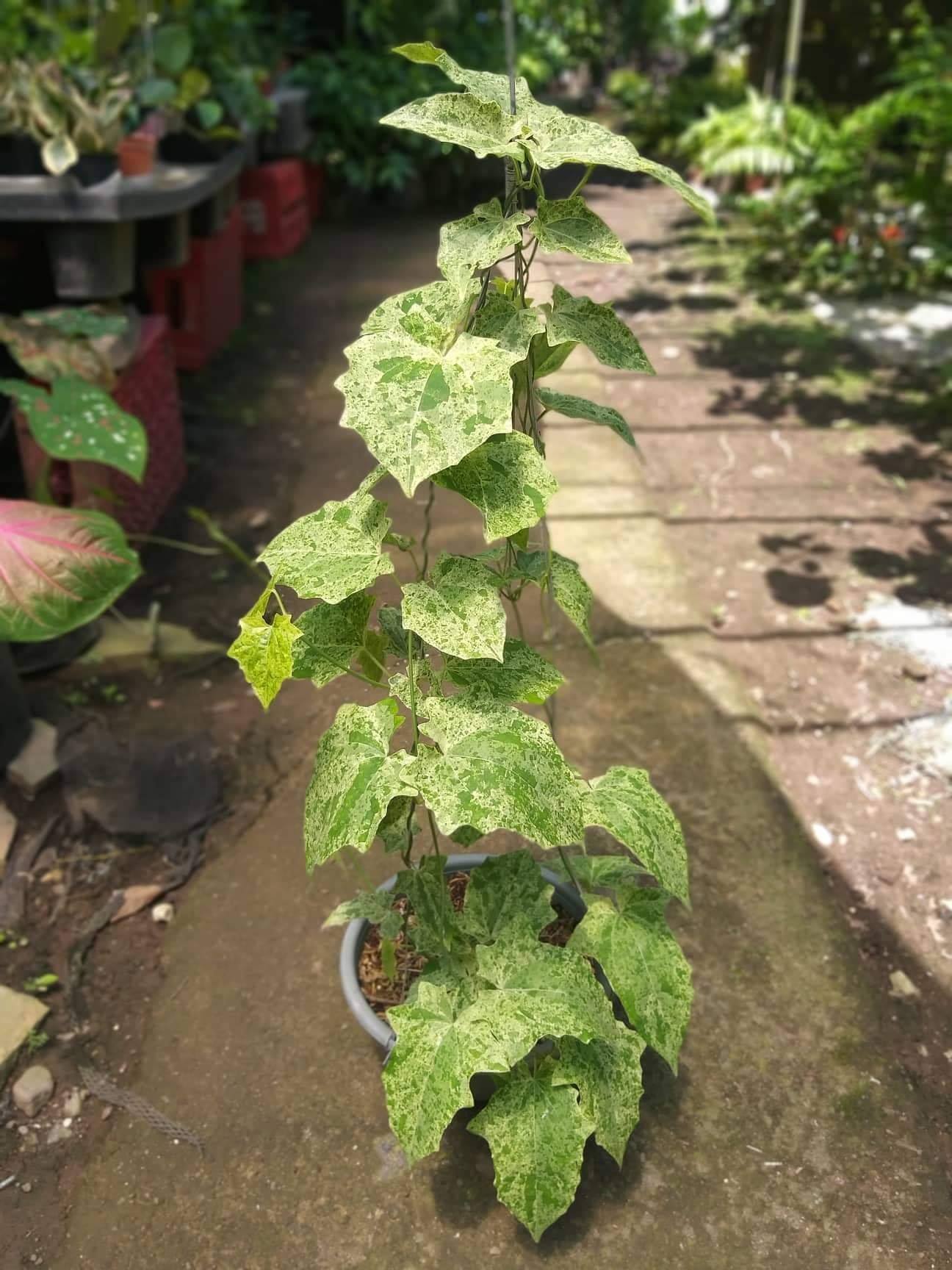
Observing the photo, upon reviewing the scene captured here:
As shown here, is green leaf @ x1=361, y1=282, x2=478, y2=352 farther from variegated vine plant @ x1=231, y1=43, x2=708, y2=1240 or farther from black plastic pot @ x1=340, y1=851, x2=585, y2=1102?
black plastic pot @ x1=340, y1=851, x2=585, y2=1102

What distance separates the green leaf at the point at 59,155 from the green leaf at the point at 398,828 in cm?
212

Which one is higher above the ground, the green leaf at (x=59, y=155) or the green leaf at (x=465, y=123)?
the green leaf at (x=465, y=123)

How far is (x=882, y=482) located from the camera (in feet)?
11.7

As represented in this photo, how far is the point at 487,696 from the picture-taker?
1.26m

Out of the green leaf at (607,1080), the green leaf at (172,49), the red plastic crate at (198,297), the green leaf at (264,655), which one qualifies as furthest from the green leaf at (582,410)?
the green leaf at (172,49)

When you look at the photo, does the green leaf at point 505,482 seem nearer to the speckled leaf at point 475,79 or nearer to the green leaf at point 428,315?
the green leaf at point 428,315

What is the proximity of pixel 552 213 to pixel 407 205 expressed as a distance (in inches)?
251

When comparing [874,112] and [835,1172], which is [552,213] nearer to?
[835,1172]

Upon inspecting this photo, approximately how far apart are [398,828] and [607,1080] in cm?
43

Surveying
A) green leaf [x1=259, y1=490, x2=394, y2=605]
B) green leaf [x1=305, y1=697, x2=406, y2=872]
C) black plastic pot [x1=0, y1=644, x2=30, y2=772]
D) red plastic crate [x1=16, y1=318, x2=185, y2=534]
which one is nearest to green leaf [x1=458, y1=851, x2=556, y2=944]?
green leaf [x1=305, y1=697, x2=406, y2=872]

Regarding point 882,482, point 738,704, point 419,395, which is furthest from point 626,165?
point 882,482

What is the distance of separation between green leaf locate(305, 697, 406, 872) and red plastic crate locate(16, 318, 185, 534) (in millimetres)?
1664

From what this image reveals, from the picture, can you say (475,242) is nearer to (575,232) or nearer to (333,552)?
(575,232)

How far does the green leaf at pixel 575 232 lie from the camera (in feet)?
3.87
